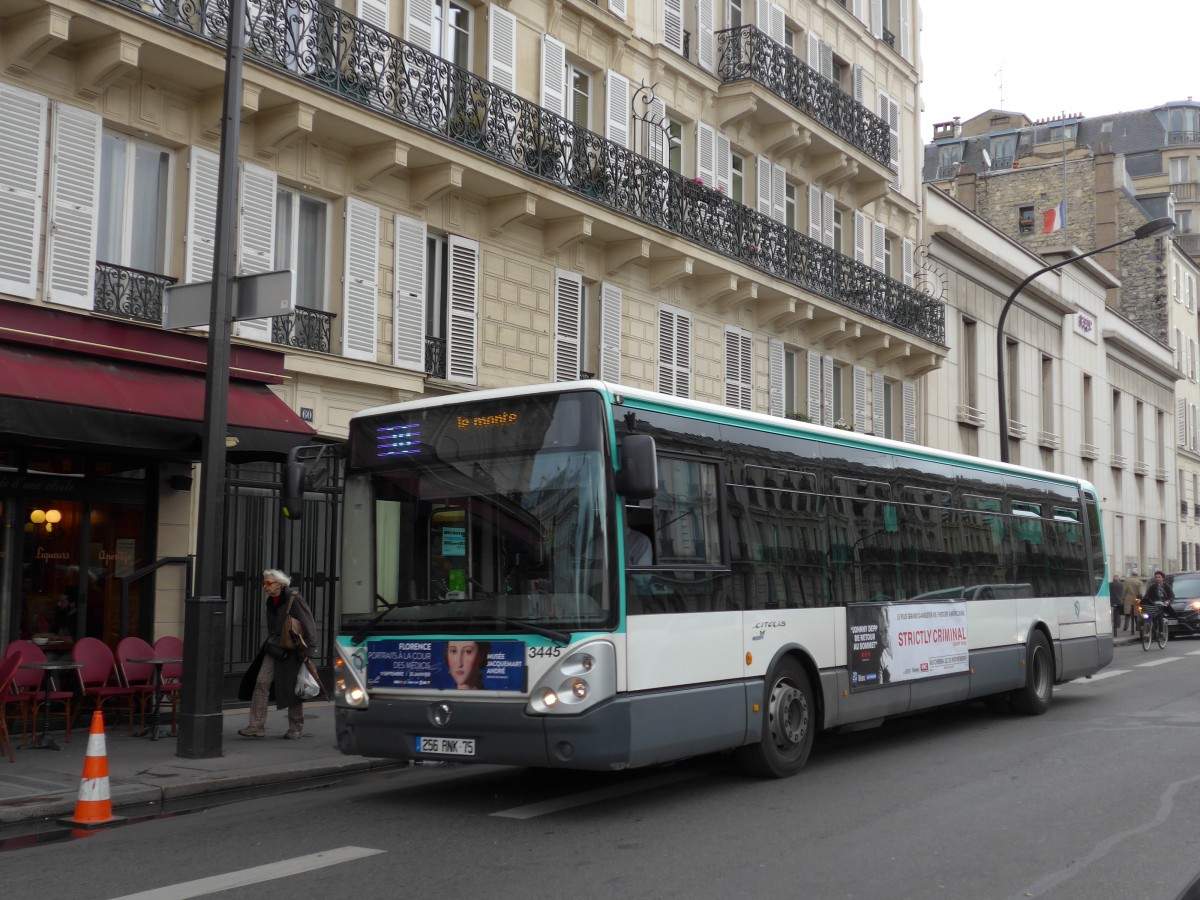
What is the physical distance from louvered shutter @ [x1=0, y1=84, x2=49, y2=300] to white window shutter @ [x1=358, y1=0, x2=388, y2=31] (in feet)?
15.2

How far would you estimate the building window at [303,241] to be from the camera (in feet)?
51.9

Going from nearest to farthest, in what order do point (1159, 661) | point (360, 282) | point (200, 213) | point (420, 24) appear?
point (200, 213), point (360, 282), point (420, 24), point (1159, 661)

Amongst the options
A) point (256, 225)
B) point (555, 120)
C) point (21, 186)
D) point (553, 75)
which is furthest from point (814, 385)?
point (21, 186)

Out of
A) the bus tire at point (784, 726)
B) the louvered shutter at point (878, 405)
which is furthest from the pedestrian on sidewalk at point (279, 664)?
the louvered shutter at point (878, 405)

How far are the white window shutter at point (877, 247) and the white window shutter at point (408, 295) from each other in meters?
14.8

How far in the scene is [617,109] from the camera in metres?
21.1

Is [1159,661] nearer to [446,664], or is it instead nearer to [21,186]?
[446,664]

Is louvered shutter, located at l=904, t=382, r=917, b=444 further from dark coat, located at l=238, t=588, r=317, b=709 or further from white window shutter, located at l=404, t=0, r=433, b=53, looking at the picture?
dark coat, located at l=238, t=588, r=317, b=709

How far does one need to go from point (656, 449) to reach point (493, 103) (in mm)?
10252

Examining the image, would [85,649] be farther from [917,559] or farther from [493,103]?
[493,103]

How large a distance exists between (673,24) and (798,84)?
3709 millimetres

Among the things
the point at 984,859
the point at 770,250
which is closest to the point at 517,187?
the point at 770,250

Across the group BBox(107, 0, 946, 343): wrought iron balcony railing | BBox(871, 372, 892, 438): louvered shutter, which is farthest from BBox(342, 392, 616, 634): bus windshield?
BBox(871, 372, 892, 438): louvered shutter

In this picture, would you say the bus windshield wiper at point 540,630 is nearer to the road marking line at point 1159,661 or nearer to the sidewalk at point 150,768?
the sidewalk at point 150,768
